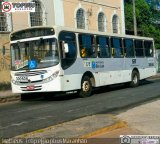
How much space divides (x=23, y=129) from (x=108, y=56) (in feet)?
38.2

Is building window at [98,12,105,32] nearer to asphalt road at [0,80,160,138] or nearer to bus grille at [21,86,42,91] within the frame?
bus grille at [21,86,42,91]

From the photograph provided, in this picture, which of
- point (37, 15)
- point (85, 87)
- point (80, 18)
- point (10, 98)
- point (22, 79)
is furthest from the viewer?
point (80, 18)

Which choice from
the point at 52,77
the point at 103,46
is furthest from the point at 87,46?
the point at 52,77

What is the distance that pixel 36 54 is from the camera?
1848 cm

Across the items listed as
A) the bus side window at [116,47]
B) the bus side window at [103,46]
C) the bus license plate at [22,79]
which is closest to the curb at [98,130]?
the bus license plate at [22,79]

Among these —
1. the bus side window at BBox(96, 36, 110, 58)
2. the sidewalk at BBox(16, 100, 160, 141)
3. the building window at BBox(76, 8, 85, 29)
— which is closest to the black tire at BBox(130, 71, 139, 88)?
the bus side window at BBox(96, 36, 110, 58)

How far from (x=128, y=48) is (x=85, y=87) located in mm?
5272

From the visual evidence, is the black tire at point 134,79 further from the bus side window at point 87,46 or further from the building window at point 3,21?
the building window at point 3,21

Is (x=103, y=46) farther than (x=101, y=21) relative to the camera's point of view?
No

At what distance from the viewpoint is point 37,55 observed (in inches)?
727

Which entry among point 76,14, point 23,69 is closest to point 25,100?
point 23,69

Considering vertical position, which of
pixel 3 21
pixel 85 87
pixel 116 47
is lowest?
pixel 85 87

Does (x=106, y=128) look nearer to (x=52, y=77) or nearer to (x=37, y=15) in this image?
(x=52, y=77)

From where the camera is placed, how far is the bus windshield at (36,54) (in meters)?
18.3
